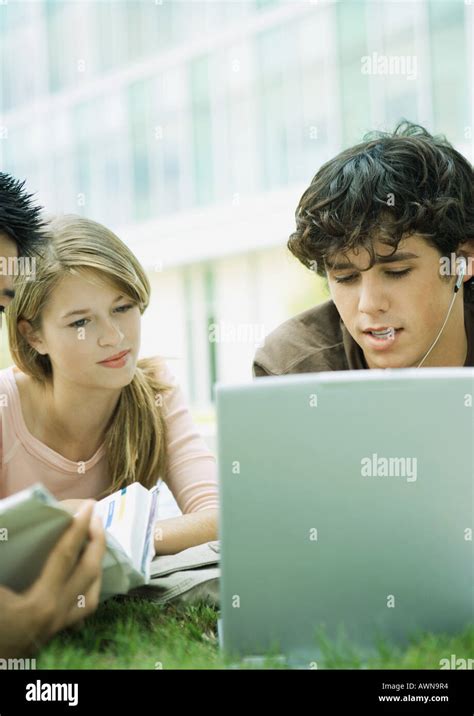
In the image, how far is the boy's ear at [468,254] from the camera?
79.9 inches

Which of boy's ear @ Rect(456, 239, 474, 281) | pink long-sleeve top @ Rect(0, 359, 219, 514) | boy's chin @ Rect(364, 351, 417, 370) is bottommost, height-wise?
pink long-sleeve top @ Rect(0, 359, 219, 514)

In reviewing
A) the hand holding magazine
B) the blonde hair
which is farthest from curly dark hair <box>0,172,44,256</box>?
the hand holding magazine

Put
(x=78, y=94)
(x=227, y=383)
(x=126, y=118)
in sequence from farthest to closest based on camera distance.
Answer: (x=78, y=94)
(x=126, y=118)
(x=227, y=383)

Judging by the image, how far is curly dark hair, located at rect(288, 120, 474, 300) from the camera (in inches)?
72.6

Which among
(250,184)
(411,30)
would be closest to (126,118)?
(250,184)

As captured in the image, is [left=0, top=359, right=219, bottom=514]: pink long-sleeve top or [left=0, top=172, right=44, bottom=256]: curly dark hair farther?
[left=0, top=359, right=219, bottom=514]: pink long-sleeve top

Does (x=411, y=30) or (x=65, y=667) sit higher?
(x=411, y=30)

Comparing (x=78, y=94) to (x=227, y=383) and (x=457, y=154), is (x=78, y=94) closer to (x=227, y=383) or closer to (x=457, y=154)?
(x=457, y=154)

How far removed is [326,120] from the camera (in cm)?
821

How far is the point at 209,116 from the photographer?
9656 millimetres

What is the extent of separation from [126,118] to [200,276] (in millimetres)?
2805

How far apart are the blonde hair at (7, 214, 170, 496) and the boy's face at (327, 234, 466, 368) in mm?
499

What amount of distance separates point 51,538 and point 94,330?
0.82 m

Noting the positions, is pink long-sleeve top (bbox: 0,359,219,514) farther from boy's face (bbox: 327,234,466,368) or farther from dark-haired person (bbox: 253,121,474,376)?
boy's face (bbox: 327,234,466,368)
